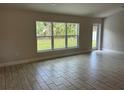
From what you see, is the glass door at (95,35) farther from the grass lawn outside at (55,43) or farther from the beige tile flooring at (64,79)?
the beige tile flooring at (64,79)

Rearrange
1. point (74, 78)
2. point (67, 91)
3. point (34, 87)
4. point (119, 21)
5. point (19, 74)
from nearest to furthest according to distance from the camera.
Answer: point (67, 91)
point (34, 87)
point (74, 78)
point (19, 74)
point (119, 21)

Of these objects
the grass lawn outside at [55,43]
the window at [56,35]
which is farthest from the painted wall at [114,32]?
the grass lawn outside at [55,43]

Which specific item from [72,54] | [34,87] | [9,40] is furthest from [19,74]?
[72,54]

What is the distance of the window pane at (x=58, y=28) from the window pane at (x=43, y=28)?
31cm

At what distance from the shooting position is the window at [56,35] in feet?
19.6

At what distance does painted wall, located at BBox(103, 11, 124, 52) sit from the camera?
7.61 metres

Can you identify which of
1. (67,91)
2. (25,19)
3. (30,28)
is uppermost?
(25,19)

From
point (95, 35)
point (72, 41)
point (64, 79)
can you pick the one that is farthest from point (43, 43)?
point (95, 35)

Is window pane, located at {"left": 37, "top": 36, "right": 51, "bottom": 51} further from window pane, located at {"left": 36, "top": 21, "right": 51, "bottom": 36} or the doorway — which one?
the doorway

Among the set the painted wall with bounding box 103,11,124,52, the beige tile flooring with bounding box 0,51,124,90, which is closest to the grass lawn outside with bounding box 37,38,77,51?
the beige tile flooring with bounding box 0,51,124,90

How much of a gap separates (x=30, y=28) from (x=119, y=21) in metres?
5.29

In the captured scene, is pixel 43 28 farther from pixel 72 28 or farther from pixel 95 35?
pixel 95 35

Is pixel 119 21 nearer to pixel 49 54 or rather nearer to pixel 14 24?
pixel 49 54

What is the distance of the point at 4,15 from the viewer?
4.77 m
